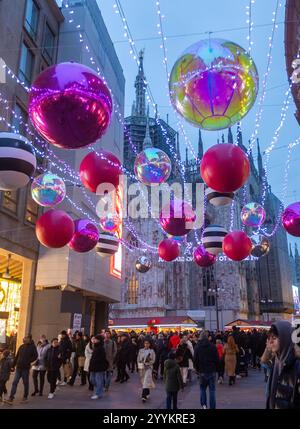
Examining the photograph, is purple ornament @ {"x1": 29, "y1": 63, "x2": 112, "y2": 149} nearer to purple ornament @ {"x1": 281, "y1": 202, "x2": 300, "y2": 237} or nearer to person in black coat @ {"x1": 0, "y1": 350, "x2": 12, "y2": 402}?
person in black coat @ {"x1": 0, "y1": 350, "x2": 12, "y2": 402}

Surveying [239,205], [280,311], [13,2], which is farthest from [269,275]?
[13,2]

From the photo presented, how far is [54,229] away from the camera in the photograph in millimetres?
9461

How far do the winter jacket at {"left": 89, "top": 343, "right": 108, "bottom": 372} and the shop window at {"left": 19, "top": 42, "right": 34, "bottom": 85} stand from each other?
12.9 m

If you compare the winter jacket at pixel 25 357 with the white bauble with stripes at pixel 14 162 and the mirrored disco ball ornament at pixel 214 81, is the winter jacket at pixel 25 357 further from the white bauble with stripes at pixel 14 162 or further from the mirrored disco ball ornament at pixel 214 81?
the mirrored disco ball ornament at pixel 214 81

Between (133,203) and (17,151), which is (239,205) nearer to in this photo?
(133,203)

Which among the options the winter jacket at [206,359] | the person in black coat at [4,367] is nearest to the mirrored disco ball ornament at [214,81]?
the winter jacket at [206,359]

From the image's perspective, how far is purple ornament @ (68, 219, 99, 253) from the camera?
36.3 ft

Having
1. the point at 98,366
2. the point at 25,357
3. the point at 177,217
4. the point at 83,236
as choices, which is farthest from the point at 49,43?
the point at 98,366

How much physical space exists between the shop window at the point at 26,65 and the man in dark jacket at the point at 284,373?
17.6m

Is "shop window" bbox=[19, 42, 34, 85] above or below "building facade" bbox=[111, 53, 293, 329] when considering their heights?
above

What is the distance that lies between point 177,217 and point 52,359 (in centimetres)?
516

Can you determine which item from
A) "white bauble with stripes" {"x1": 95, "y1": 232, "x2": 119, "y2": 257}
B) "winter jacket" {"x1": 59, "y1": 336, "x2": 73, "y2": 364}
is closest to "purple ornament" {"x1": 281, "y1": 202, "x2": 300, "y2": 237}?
"white bauble with stripes" {"x1": 95, "y1": 232, "x2": 119, "y2": 257}

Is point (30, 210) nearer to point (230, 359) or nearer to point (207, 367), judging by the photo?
point (230, 359)
